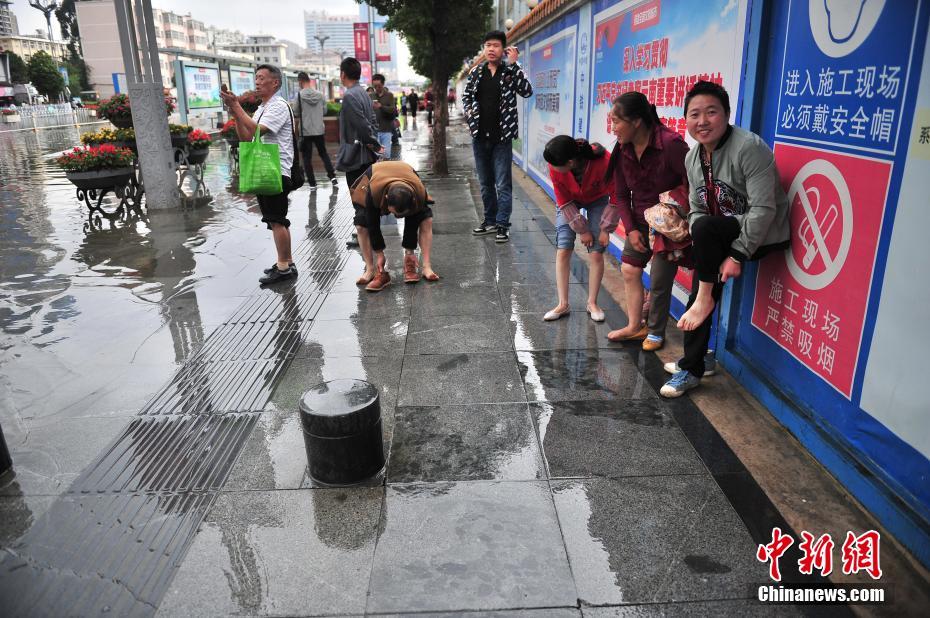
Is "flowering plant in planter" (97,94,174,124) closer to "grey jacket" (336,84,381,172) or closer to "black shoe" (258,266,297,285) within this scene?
"grey jacket" (336,84,381,172)

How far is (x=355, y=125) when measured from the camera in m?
6.66

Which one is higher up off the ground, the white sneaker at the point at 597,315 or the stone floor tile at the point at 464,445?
the white sneaker at the point at 597,315

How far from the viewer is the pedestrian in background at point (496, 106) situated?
703 cm

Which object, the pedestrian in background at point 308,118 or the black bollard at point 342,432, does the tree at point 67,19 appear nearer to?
the pedestrian in background at point 308,118

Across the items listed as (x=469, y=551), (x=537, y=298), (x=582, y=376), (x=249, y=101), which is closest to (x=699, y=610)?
(x=469, y=551)

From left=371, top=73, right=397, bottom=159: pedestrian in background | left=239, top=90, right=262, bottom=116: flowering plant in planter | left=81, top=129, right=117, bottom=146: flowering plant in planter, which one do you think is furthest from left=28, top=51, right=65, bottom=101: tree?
left=81, top=129, right=117, bottom=146: flowering plant in planter

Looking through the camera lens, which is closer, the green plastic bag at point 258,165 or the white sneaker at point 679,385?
the white sneaker at point 679,385

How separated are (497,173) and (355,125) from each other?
172 centimetres

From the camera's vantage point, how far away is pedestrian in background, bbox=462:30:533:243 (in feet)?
23.1

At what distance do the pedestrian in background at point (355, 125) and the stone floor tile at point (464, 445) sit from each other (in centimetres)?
388

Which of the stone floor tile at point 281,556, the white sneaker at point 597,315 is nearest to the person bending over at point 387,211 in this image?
the white sneaker at point 597,315

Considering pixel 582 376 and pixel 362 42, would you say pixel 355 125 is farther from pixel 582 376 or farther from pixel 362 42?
pixel 362 42

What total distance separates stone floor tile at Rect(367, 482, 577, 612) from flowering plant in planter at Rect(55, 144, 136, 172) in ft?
26.0

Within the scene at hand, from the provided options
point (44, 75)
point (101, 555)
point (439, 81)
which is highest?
point (44, 75)
